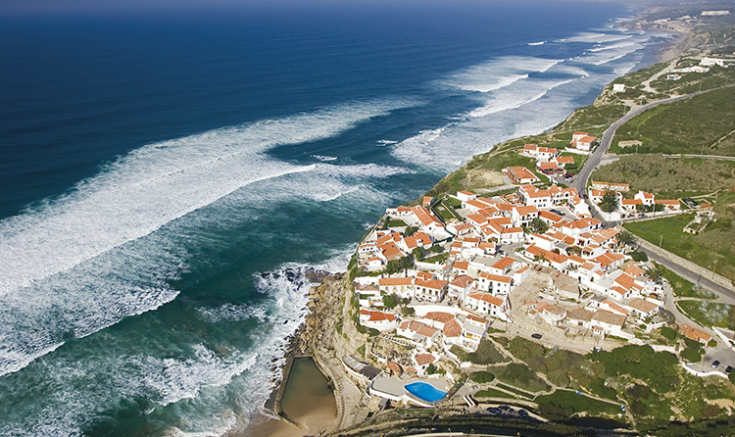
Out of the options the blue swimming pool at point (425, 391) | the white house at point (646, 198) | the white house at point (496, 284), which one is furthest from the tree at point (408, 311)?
the white house at point (646, 198)

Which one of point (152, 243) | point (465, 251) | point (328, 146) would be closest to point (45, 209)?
point (152, 243)

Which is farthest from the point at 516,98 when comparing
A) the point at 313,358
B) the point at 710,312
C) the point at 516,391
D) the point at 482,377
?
the point at 516,391

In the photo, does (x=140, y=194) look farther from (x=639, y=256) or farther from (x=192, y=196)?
(x=639, y=256)

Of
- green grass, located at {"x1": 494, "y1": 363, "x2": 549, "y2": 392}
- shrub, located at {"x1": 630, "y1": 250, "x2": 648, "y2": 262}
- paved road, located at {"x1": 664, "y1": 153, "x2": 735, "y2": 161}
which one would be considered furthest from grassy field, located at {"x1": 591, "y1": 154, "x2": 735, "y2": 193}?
green grass, located at {"x1": 494, "y1": 363, "x2": 549, "y2": 392}

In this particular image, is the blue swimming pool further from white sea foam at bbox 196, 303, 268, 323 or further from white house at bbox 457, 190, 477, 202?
white house at bbox 457, 190, 477, 202

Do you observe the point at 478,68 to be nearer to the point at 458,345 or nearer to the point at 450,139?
the point at 450,139
